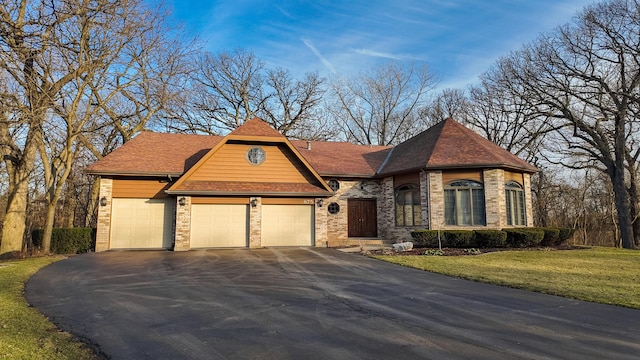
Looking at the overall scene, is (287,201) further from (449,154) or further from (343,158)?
(449,154)

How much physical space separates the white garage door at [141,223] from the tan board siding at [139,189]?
0.73ft

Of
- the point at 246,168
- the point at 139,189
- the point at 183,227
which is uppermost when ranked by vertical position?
the point at 246,168

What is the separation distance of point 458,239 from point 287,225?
736 cm

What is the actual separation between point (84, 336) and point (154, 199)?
12407 mm

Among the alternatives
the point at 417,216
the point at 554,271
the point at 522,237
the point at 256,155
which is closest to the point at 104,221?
the point at 256,155

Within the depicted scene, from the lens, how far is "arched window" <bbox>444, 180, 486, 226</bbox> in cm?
1645

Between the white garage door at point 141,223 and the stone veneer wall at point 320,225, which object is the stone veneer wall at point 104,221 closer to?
the white garage door at point 141,223

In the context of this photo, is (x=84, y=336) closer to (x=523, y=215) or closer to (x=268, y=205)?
(x=268, y=205)

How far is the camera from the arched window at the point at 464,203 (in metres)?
16.5

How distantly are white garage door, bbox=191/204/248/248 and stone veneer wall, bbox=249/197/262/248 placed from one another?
26 cm

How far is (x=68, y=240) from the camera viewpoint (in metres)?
15.1

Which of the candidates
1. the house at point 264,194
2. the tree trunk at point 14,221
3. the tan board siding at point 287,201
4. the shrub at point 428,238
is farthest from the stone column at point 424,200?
the tree trunk at point 14,221

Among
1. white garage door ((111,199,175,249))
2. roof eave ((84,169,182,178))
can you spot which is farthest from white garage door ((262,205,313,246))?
roof eave ((84,169,182,178))

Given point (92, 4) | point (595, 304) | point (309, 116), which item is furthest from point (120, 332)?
point (309, 116)
